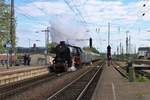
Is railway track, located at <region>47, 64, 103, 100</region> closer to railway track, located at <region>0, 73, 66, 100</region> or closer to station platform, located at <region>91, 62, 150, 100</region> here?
station platform, located at <region>91, 62, 150, 100</region>

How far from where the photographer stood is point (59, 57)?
53.4 meters

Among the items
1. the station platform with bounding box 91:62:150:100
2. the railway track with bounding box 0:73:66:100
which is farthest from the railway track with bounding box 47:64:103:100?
the railway track with bounding box 0:73:66:100

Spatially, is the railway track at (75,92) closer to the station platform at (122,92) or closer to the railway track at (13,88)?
the station platform at (122,92)

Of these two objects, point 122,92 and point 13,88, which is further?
point 13,88

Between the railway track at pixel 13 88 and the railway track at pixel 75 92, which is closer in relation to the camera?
the railway track at pixel 75 92

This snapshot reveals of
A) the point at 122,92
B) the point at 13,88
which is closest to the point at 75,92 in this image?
the point at 122,92

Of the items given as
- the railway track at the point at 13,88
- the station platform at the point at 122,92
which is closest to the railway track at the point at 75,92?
the station platform at the point at 122,92

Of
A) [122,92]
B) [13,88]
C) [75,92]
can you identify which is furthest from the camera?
[13,88]

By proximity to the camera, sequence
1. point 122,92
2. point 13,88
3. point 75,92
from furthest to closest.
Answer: point 13,88
point 75,92
point 122,92

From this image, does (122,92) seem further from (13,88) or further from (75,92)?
(13,88)

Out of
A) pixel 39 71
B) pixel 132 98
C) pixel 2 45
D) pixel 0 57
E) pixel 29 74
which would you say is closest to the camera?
pixel 132 98

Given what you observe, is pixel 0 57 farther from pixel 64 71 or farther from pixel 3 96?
pixel 3 96

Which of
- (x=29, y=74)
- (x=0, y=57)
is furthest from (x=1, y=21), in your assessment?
(x=0, y=57)

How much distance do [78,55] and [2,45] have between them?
1225 centimetres
